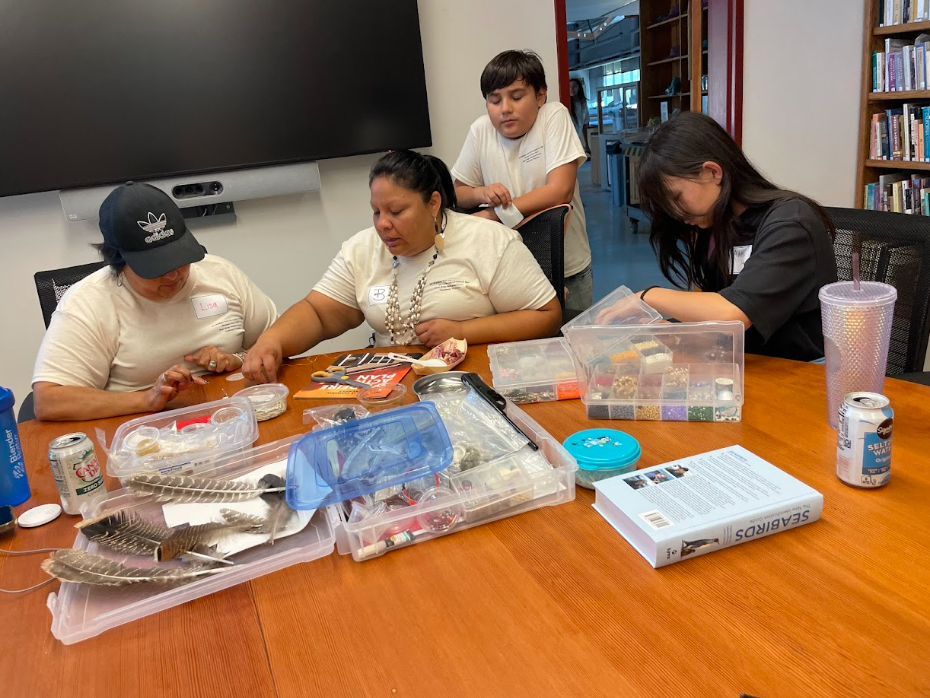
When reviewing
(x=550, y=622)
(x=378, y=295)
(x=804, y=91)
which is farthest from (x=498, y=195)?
(x=804, y=91)

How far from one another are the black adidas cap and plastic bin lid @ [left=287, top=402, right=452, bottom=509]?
0.82 m

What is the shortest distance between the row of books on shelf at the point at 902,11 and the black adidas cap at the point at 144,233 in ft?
12.4

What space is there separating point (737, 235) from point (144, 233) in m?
1.45

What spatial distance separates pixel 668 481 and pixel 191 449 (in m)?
0.88

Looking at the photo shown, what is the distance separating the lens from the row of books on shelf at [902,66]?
346cm

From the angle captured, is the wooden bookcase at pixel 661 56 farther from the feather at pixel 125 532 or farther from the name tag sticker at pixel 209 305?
the feather at pixel 125 532

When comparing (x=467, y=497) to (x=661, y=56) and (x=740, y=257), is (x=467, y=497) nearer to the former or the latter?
(x=740, y=257)

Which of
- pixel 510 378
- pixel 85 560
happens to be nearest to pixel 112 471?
pixel 85 560

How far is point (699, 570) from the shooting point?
0.85 m

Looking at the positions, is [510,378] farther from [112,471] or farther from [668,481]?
[112,471]

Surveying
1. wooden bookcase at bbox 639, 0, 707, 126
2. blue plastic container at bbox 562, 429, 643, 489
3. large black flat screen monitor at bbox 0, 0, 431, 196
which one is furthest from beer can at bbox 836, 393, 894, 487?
wooden bookcase at bbox 639, 0, 707, 126

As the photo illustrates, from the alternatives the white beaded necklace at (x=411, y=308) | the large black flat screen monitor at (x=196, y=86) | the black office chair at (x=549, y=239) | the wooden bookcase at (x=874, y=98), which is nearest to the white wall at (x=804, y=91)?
the wooden bookcase at (x=874, y=98)

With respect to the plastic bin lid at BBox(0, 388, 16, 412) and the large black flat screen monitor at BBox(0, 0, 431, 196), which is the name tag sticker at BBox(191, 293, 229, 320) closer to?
the plastic bin lid at BBox(0, 388, 16, 412)

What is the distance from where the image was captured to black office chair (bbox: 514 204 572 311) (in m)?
2.14
